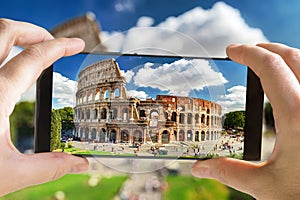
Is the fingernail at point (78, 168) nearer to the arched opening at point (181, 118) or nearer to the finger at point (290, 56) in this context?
the arched opening at point (181, 118)

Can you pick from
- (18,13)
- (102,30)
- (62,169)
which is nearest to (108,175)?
(102,30)

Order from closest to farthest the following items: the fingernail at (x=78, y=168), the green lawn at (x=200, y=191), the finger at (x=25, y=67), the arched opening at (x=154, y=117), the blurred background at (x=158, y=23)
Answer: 1. the finger at (x=25, y=67)
2. the fingernail at (x=78, y=168)
3. the arched opening at (x=154, y=117)
4. the blurred background at (x=158, y=23)
5. the green lawn at (x=200, y=191)

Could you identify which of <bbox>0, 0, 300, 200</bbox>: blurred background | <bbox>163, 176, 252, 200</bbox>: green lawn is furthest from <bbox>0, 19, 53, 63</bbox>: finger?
<bbox>163, 176, 252, 200</bbox>: green lawn

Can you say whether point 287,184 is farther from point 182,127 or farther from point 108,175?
point 108,175

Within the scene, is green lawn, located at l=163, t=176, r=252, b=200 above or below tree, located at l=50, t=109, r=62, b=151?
below

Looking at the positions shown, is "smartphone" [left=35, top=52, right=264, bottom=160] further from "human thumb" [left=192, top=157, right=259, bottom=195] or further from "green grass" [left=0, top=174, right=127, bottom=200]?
"green grass" [left=0, top=174, right=127, bottom=200]


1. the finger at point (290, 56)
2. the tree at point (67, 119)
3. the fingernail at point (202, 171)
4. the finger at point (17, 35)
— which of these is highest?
the finger at point (17, 35)

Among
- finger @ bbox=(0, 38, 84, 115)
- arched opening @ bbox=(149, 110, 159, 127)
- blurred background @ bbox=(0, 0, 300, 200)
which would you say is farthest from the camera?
blurred background @ bbox=(0, 0, 300, 200)

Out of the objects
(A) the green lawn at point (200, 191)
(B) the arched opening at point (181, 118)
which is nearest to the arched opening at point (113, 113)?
(B) the arched opening at point (181, 118)
